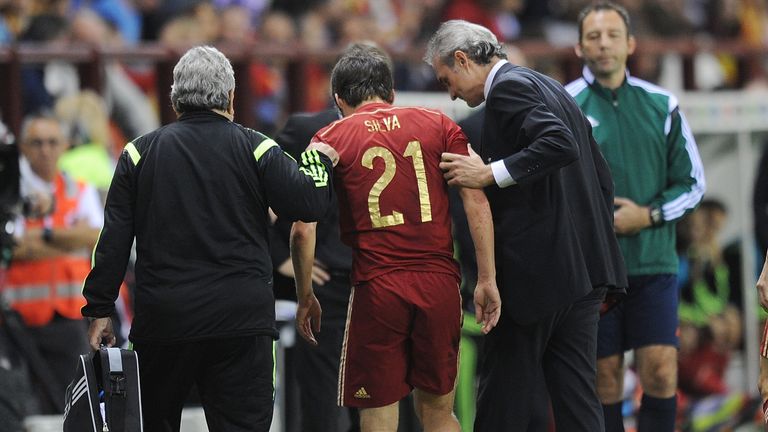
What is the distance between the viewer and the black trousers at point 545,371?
6672 mm

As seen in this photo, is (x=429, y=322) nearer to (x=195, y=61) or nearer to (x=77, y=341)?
(x=195, y=61)

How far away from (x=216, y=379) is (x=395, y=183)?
3.61 feet

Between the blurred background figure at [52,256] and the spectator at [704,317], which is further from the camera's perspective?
the spectator at [704,317]

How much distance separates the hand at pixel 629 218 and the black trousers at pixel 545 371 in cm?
93

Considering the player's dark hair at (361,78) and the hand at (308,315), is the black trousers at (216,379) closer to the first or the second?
the hand at (308,315)

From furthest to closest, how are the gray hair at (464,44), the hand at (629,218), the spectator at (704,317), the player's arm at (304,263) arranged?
the spectator at (704,317) < the hand at (629,218) < the player's arm at (304,263) < the gray hair at (464,44)

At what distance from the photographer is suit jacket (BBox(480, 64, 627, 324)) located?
6.38 metres

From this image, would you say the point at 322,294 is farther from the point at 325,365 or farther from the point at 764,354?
the point at 764,354

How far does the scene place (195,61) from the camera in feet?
20.8

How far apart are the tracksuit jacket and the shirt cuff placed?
1476mm

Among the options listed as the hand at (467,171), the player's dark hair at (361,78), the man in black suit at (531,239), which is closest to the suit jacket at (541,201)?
the man in black suit at (531,239)

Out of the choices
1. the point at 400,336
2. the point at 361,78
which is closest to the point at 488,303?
the point at 400,336

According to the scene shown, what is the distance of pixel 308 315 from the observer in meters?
6.86

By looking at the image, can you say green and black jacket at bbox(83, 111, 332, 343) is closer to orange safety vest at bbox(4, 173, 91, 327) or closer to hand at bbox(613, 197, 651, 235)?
hand at bbox(613, 197, 651, 235)
